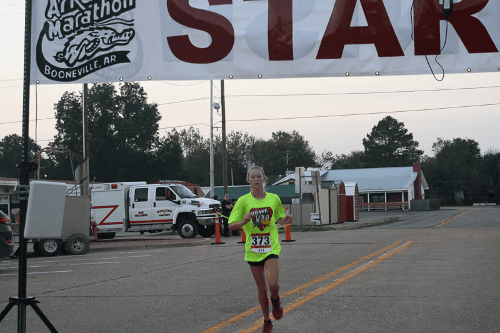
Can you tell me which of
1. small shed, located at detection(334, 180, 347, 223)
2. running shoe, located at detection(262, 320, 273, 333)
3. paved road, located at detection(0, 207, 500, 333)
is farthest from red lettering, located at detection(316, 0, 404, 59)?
small shed, located at detection(334, 180, 347, 223)

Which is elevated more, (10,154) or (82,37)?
(10,154)

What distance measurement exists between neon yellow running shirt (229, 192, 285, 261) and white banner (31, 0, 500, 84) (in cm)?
160

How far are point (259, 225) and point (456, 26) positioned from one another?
9.09 ft

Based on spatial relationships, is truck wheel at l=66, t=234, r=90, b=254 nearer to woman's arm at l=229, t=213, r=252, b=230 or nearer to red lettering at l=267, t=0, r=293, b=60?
woman's arm at l=229, t=213, r=252, b=230

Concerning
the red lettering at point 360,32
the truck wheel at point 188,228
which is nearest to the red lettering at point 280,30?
the red lettering at point 360,32

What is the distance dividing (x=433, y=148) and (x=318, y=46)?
159 metres

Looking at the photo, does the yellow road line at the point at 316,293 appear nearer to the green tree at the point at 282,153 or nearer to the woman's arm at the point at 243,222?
the woman's arm at the point at 243,222

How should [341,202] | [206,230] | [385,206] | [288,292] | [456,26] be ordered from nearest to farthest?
[456,26] < [288,292] < [206,230] < [341,202] < [385,206]

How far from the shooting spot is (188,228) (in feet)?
79.8

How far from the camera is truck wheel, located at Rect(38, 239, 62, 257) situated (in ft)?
58.7

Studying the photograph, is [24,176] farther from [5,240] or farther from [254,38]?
[5,240]

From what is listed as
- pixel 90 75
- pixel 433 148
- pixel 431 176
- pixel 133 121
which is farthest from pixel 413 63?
pixel 433 148

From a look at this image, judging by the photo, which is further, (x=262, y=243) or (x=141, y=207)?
(x=141, y=207)

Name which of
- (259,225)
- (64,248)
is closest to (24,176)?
(259,225)
